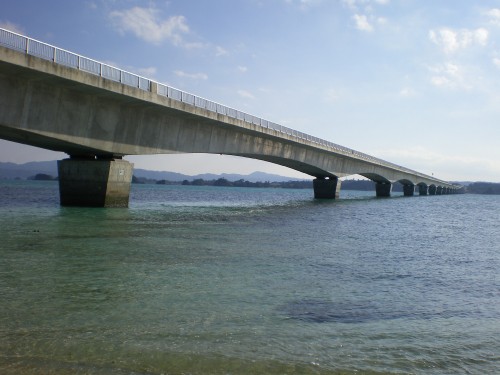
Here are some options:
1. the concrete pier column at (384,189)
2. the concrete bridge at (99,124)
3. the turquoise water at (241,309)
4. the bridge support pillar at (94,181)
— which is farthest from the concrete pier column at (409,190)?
the turquoise water at (241,309)

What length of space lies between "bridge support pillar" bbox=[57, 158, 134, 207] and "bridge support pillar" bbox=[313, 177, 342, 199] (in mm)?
47056

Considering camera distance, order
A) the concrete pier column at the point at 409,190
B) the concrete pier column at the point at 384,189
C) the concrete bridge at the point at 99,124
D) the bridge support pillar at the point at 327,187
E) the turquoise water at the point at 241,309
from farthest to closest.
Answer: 1. the concrete pier column at the point at 409,190
2. the concrete pier column at the point at 384,189
3. the bridge support pillar at the point at 327,187
4. the concrete bridge at the point at 99,124
5. the turquoise water at the point at 241,309

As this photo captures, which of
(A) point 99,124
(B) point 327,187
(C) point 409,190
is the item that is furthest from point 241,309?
(C) point 409,190

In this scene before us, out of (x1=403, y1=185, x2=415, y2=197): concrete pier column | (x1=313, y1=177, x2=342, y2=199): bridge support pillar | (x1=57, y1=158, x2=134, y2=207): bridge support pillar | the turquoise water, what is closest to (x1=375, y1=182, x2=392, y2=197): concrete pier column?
(x1=403, y1=185, x2=415, y2=197): concrete pier column

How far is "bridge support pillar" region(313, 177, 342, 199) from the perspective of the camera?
252 ft

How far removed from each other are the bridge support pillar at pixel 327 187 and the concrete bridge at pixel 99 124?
26740 mm

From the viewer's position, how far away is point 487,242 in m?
23.2

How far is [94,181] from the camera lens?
35.3 m

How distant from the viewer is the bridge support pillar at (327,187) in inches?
3027

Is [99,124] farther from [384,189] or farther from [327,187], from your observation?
[384,189]

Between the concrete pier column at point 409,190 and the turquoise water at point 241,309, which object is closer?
the turquoise water at point 241,309

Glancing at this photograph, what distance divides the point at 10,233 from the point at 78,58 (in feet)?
42.4

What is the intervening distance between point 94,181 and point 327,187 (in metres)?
49.5

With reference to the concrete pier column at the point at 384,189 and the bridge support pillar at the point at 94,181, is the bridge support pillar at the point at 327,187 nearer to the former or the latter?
the concrete pier column at the point at 384,189
